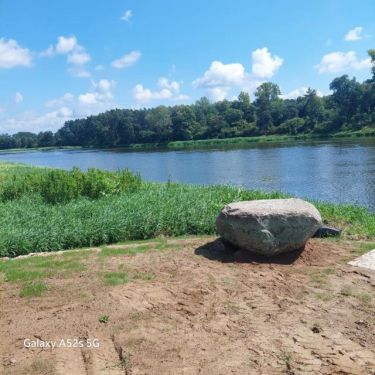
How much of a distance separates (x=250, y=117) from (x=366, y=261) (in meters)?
116

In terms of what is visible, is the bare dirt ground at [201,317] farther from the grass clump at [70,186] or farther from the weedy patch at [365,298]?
the grass clump at [70,186]

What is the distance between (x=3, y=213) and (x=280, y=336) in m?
11.1

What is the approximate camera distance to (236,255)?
9508 mm

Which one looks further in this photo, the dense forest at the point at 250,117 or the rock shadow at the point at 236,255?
the dense forest at the point at 250,117

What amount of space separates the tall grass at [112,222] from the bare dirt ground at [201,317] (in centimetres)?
256

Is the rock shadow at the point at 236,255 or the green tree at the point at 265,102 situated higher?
the green tree at the point at 265,102

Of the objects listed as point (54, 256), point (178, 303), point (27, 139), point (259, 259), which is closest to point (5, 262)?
point (54, 256)

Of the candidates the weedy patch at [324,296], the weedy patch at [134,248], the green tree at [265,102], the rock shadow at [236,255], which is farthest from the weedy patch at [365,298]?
the green tree at [265,102]

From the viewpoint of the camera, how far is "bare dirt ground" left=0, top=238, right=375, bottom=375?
5.40 m

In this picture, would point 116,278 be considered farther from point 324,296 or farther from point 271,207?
point 324,296

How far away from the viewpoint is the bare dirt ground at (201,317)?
5402mm

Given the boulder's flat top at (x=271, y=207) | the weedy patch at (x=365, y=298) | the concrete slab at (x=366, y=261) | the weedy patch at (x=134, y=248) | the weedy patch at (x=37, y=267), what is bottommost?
the weedy patch at (x=365, y=298)

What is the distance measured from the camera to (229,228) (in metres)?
9.48

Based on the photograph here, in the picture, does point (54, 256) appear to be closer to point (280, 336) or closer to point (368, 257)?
point (280, 336)
